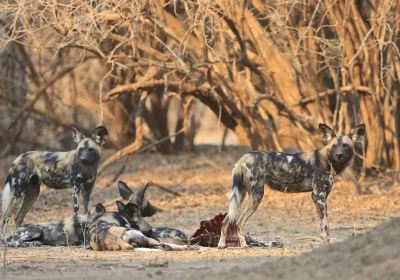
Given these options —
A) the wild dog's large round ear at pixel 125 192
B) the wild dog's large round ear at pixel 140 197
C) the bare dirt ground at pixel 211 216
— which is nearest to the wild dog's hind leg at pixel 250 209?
the bare dirt ground at pixel 211 216

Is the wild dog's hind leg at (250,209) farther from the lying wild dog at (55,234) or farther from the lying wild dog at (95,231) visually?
the lying wild dog at (55,234)

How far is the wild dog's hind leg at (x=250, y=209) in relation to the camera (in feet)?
27.1

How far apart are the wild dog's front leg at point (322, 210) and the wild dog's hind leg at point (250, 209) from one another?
20.2 inches

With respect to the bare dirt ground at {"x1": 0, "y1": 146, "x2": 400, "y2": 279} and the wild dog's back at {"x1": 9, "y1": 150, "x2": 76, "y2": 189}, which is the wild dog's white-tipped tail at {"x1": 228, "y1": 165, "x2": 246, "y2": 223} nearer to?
the bare dirt ground at {"x1": 0, "y1": 146, "x2": 400, "y2": 279}

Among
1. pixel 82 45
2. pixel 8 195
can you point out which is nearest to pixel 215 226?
pixel 8 195

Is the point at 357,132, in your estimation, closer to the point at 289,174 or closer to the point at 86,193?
the point at 289,174

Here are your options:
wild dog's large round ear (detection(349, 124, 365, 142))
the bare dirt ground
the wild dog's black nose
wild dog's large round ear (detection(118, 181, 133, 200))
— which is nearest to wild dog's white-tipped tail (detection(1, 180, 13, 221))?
the wild dog's black nose

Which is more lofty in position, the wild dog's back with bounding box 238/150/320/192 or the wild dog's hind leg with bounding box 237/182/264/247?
the wild dog's back with bounding box 238/150/320/192

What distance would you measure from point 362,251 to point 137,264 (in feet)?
5.75

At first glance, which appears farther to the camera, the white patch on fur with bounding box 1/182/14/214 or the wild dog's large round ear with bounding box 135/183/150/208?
the white patch on fur with bounding box 1/182/14/214

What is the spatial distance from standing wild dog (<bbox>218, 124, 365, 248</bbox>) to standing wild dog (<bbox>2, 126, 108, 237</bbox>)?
1859 millimetres

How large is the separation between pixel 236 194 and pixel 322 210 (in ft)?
2.51

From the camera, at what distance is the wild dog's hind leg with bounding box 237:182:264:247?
8250mm

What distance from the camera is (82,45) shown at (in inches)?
464
